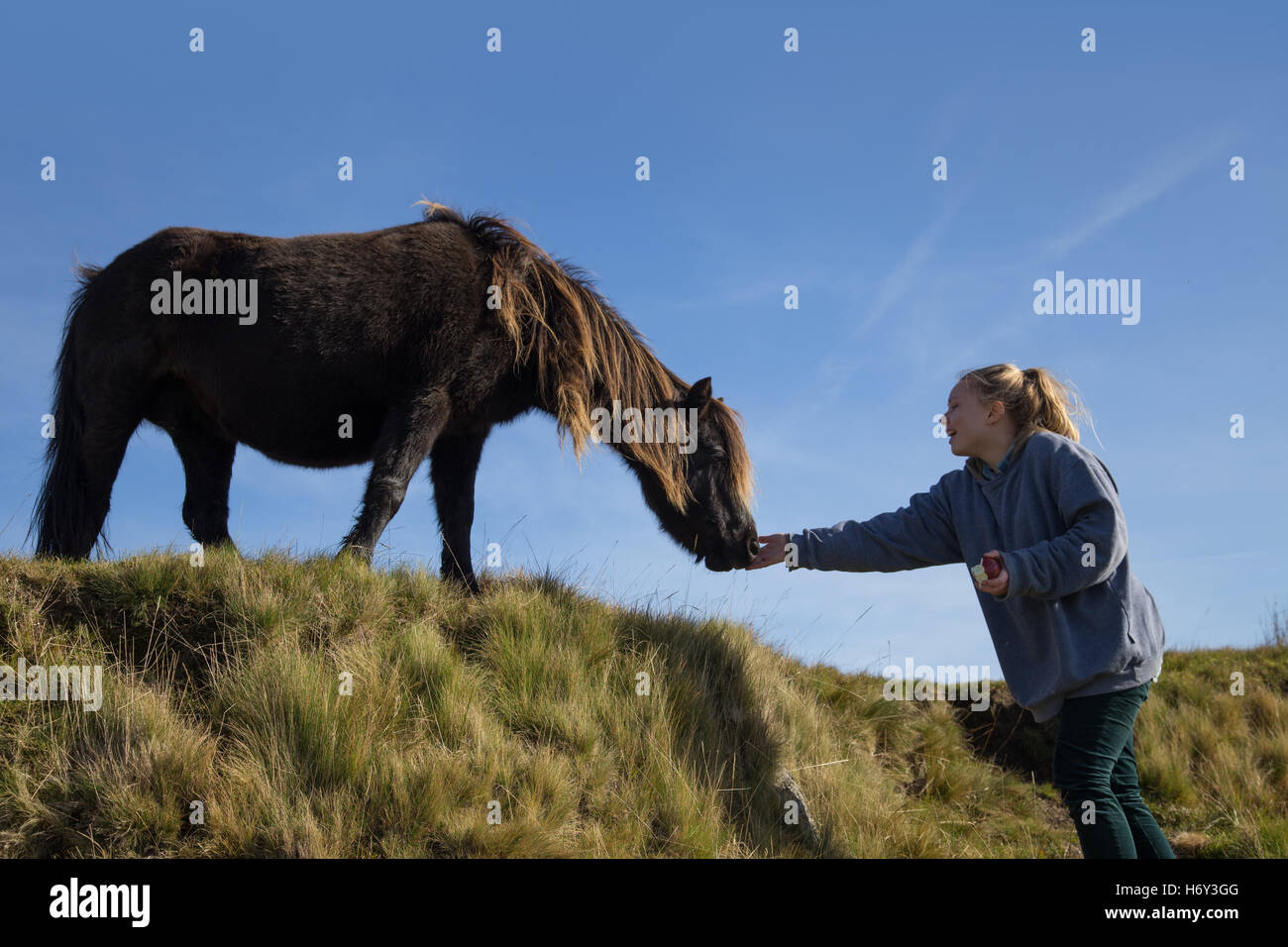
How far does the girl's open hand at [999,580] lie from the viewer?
12.3 ft

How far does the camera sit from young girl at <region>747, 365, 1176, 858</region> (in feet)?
12.2

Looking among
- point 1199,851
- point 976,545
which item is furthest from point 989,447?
point 1199,851

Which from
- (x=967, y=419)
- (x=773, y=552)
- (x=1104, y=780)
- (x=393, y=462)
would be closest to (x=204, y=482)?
(x=393, y=462)

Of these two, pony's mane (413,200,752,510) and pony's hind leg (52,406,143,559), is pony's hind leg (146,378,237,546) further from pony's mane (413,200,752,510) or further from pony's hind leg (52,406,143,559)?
pony's mane (413,200,752,510)

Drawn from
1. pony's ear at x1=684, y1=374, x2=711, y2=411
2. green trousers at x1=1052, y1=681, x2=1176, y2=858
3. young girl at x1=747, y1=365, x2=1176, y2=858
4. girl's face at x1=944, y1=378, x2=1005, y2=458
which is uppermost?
pony's ear at x1=684, y1=374, x2=711, y2=411

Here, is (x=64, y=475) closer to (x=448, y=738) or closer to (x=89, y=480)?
(x=89, y=480)

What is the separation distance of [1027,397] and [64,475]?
6.35 meters

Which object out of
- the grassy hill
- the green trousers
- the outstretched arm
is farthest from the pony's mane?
the green trousers

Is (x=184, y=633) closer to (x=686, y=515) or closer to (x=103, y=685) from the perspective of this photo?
(x=103, y=685)

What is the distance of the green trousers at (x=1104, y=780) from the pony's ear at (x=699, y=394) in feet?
11.4

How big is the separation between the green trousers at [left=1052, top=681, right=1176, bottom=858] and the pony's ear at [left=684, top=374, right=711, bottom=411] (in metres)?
3.47

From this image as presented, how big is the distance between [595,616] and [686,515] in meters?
1.29

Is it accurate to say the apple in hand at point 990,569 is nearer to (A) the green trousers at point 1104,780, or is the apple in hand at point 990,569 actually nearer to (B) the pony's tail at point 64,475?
(A) the green trousers at point 1104,780

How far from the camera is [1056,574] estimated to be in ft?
12.3
